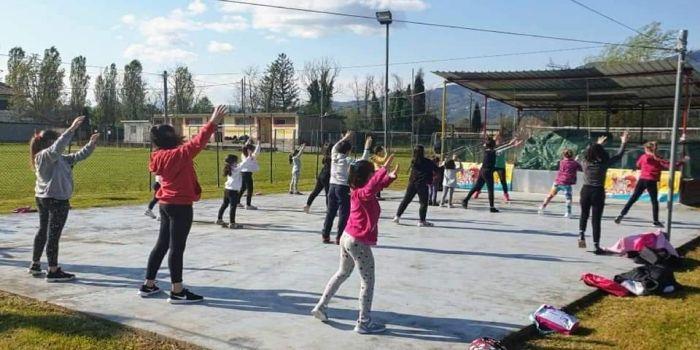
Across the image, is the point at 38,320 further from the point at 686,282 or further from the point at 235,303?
the point at 686,282

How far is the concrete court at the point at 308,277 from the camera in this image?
5.66m

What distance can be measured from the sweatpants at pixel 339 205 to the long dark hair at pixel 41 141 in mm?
4156

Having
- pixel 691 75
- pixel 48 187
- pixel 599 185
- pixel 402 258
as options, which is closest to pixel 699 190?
pixel 691 75

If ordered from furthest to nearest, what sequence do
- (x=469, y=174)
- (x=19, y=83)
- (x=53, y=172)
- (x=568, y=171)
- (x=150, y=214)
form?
(x=19, y=83) < (x=469, y=174) < (x=568, y=171) < (x=150, y=214) < (x=53, y=172)

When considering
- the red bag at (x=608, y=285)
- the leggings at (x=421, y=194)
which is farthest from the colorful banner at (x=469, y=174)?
the red bag at (x=608, y=285)

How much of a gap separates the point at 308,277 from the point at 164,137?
251 cm

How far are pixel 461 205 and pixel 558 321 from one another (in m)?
10.9

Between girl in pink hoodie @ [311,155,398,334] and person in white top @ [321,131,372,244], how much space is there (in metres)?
3.84

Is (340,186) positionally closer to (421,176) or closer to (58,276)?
(421,176)

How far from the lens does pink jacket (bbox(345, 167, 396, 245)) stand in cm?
567

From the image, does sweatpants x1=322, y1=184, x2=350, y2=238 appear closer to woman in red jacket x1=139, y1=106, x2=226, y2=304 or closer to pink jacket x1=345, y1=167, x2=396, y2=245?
woman in red jacket x1=139, y1=106, x2=226, y2=304

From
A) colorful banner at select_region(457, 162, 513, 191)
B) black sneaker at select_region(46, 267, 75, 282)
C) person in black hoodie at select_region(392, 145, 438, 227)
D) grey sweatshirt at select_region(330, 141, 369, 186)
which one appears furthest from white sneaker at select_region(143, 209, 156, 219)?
colorful banner at select_region(457, 162, 513, 191)

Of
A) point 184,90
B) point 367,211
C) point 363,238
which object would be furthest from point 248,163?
point 184,90

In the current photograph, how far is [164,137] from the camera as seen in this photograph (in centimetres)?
634
